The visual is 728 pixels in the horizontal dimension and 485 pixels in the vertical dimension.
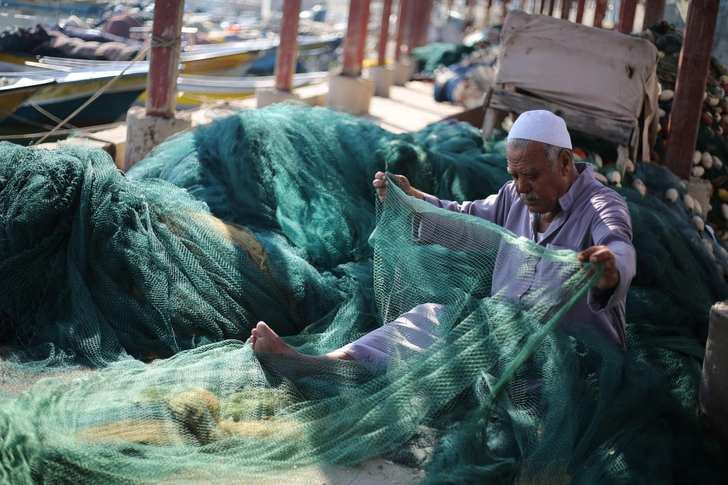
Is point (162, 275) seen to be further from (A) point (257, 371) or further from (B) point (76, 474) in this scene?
(B) point (76, 474)

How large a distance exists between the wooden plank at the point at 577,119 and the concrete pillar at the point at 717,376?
370 centimetres

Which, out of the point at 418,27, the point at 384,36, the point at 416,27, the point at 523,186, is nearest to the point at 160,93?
the point at 523,186

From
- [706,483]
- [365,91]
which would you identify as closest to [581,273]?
[706,483]

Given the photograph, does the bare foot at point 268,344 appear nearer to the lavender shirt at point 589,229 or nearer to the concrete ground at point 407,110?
the lavender shirt at point 589,229

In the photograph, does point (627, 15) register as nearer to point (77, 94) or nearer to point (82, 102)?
point (77, 94)

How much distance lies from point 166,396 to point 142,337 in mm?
821

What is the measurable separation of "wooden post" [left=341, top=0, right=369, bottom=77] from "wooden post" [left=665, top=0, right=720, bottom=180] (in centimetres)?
630

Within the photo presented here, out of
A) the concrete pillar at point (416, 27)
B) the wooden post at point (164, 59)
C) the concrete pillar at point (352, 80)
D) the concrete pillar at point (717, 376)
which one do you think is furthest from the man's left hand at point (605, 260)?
the concrete pillar at point (416, 27)

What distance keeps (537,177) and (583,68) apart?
3859 millimetres

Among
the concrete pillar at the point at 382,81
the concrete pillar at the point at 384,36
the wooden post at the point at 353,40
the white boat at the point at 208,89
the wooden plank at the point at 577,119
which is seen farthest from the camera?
the concrete pillar at the point at 384,36

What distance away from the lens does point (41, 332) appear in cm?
334

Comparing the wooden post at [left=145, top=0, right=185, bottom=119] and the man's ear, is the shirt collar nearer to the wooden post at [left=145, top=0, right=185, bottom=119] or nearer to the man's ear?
the man's ear

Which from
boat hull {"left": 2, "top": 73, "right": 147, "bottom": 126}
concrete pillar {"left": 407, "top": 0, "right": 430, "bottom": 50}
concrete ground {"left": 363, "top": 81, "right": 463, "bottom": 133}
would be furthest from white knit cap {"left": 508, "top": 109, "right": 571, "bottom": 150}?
concrete pillar {"left": 407, "top": 0, "right": 430, "bottom": 50}

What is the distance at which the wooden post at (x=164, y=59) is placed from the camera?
623 centimetres
